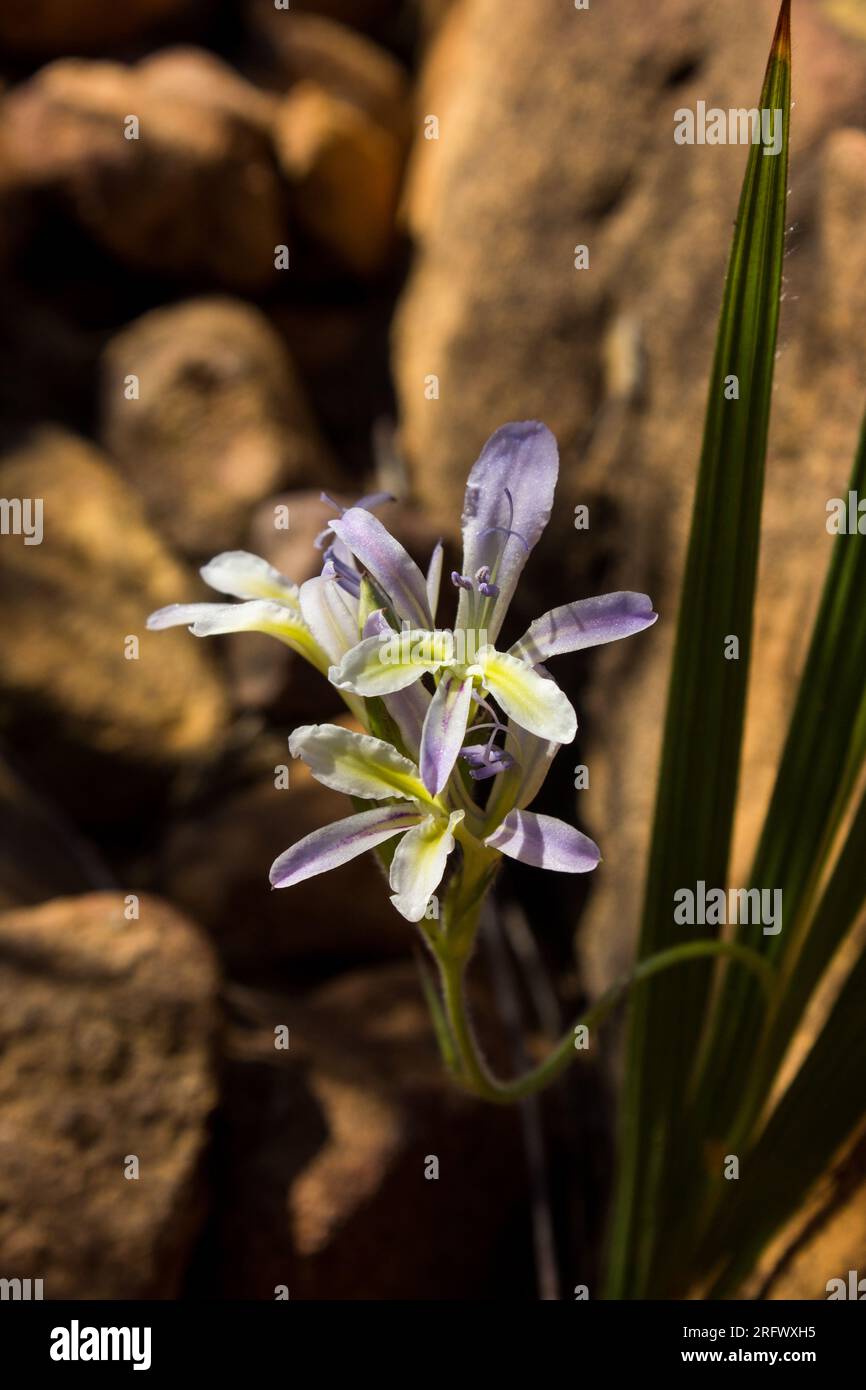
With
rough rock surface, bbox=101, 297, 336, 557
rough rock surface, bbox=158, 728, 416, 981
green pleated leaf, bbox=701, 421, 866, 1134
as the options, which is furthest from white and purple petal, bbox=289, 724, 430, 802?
rough rock surface, bbox=101, 297, 336, 557

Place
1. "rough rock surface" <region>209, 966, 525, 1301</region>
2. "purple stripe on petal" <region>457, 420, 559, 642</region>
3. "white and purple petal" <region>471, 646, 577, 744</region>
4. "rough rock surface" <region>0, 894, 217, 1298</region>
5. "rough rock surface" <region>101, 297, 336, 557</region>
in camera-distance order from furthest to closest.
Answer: "rough rock surface" <region>101, 297, 336, 557</region> → "rough rock surface" <region>209, 966, 525, 1301</region> → "rough rock surface" <region>0, 894, 217, 1298</region> → "purple stripe on petal" <region>457, 420, 559, 642</region> → "white and purple petal" <region>471, 646, 577, 744</region>

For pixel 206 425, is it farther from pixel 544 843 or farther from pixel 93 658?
pixel 544 843

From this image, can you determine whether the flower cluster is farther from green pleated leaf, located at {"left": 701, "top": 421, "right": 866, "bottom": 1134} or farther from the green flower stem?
green pleated leaf, located at {"left": 701, "top": 421, "right": 866, "bottom": 1134}

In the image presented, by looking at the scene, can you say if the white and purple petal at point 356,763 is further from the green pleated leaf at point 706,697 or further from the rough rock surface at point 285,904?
the rough rock surface at point 285,904

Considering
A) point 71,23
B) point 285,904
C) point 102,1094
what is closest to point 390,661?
point 102,1094

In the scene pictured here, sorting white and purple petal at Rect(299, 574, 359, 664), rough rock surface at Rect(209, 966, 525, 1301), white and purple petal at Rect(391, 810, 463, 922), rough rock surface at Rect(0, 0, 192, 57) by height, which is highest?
rough rock surface at Rect(0, 0, 192, 57)
